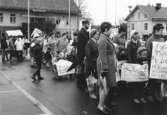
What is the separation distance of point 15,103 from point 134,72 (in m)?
3.21

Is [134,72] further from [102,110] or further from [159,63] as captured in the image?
[102,110]

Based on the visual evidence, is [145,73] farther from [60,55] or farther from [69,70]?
[60,55]

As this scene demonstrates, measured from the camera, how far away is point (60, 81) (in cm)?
927

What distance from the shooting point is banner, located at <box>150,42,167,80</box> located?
235 inches

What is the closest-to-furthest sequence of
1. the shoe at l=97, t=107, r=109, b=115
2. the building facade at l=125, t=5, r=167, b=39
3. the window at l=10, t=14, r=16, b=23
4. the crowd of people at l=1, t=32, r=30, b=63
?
the shoe at l=97, t=107, r=109, b=115 → the crowd of people at l=1, t=32, r=30, b=63 → the window at l=10, t=14, r=16, b=23 → the building facade at l=125, t=5, r=167, b=39

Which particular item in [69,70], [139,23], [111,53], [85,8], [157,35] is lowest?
[69,70]

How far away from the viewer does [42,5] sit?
39.8 metres

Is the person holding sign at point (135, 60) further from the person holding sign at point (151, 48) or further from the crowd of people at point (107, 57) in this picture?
the person holding sign at point (151, 48)

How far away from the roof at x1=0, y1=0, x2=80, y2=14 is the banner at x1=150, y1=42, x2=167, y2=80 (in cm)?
3400

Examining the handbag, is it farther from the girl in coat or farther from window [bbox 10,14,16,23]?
window [bbox 10,14,16,23]

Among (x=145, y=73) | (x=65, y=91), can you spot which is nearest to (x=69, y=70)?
(x=65, y=91)

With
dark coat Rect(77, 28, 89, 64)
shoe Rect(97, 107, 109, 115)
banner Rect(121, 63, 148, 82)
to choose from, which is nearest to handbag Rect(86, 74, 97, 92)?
dark coat Rect(77, 28, 89, 64)

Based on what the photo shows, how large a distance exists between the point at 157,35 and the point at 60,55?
617 centimetres

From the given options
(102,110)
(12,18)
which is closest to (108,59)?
(102,110)
